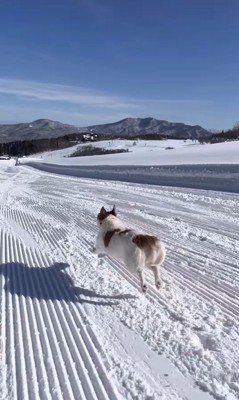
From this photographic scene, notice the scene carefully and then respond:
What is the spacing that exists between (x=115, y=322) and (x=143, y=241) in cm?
108

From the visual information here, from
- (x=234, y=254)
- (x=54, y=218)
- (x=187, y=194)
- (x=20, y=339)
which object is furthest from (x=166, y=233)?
(x=187, y=194)

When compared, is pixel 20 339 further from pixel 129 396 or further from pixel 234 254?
pixel 234 254

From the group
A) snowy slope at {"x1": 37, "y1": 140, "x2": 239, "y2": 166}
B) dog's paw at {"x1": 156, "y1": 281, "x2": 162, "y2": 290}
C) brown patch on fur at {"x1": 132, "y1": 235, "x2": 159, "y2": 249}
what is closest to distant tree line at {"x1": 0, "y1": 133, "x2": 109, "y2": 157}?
snowy slope at {"x1": 37, "y1": 140, "x2": 239, "y2": 166}

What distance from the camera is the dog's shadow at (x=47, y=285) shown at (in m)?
5.58

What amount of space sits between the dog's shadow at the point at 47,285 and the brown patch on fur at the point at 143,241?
0.77 m

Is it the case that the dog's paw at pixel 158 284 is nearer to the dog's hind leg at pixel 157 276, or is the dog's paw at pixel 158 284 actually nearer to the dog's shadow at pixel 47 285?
the dog's hind leg at pixel 157 276

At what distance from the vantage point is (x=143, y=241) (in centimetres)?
531

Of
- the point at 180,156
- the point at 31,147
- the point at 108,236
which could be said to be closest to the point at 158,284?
the point at 108,236

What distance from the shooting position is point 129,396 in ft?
11.0

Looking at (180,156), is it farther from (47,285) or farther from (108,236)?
(47,285)

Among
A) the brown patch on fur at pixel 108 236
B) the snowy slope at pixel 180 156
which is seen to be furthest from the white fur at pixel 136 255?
the snowy slope at pixel 180 156

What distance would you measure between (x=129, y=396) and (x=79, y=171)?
114ft

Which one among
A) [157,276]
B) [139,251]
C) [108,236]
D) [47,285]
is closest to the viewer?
[139,251]

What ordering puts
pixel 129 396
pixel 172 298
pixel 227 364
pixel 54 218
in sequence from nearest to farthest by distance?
pixel 129 396, pixel 227 364, pixel 172 298, pixel 54 218
